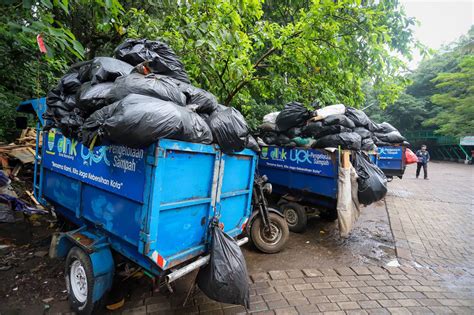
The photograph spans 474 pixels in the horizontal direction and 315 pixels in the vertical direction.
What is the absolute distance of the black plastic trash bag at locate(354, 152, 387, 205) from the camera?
4070 millimetres

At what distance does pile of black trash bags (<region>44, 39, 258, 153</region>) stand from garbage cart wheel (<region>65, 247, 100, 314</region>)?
1.03 m

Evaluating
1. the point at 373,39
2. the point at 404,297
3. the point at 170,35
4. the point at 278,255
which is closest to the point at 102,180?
the point at 278,255

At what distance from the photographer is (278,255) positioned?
12.5ft

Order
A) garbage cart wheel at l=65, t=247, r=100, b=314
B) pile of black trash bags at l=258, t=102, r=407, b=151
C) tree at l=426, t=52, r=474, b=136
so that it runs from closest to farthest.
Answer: garbage cart wheel at l=65, t=247, r=100, b=314, pile of black trash bags at l=258, t=102, r=407, b=151, tree at l=426, t=52, r=474, b=136

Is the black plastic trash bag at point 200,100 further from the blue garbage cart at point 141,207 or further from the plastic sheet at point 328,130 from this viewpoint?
the plastic sheet at point 328,130

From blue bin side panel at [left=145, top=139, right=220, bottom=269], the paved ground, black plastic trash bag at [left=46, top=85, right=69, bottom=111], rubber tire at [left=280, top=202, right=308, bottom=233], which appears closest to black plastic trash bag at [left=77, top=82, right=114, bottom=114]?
black plastic trash bag at [left=46, top=85, right=69, bottom=111]

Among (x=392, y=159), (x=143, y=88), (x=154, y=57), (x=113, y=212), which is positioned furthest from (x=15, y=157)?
(x=392, y=159)

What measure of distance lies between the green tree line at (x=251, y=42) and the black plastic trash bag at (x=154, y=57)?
41 centimetres

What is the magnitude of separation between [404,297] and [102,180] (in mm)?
→ 3472

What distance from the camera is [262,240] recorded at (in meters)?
3.81

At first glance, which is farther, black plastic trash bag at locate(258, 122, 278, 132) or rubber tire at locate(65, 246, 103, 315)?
black plastic trash bag at locate(258, 122, 278, 132)

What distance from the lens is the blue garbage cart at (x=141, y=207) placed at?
1.98 metres

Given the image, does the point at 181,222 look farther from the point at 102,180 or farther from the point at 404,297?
the point at 404,297

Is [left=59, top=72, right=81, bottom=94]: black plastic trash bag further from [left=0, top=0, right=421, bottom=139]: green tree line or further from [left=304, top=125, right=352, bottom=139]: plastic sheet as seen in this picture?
[left=304, top=125, right=352, bottom=139]: plastic sheet
